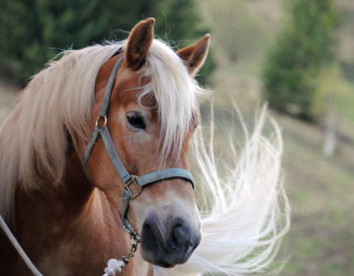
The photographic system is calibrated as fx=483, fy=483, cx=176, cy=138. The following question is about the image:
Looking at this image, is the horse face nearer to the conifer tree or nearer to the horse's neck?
the horse's neck

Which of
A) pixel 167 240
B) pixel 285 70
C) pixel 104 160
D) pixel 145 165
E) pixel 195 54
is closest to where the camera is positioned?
pixel 167 240

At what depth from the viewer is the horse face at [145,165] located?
92.4 inches

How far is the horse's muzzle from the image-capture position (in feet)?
7.60

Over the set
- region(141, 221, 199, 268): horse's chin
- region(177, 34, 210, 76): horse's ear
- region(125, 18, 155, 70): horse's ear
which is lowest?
region(141, 221, 199, 268): horse's chin

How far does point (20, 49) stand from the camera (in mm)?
17953

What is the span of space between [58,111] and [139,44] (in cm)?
60

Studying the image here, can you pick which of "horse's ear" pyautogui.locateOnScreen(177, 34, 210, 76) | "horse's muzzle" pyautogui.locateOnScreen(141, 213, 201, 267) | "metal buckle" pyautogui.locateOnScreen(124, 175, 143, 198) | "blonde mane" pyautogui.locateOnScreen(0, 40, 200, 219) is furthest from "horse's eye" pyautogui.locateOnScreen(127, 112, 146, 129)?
"horse's ear" pyautogui.locateOnScreen(177, 34, 210, 76)

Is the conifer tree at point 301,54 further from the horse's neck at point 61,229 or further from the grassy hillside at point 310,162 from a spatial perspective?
the horse's neck at point 61,229

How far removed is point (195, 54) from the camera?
3.01 m

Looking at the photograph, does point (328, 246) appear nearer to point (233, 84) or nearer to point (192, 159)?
point (192, 159)

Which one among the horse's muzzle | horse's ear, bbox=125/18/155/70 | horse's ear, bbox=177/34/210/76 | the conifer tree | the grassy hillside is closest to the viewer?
the horse's muzzle

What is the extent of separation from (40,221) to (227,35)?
41.2m

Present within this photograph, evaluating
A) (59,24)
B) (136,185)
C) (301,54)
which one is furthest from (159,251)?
(301,54)

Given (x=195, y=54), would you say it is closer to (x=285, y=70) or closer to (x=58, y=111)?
(x=58, y=111)
